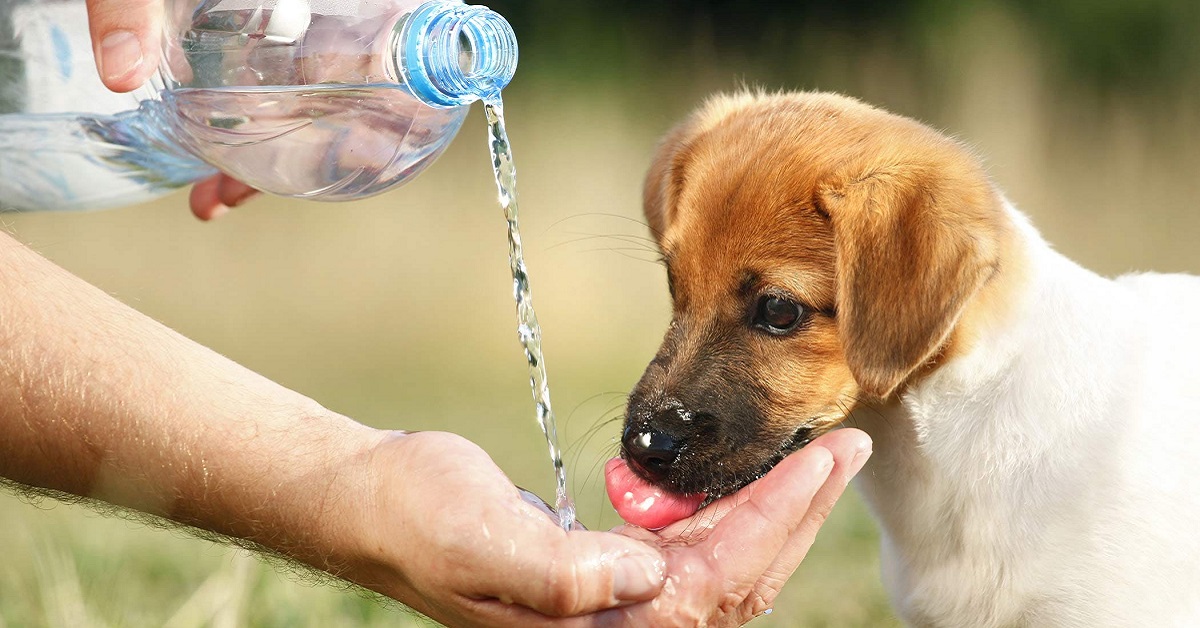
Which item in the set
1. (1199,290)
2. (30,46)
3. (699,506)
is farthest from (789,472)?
(30,46)

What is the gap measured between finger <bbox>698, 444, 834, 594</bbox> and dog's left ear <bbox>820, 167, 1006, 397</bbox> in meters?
0.43

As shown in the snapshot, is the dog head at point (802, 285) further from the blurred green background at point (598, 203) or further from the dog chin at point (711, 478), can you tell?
the blurred green background at point (598, 203)

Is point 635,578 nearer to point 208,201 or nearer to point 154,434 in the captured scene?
point 154,434

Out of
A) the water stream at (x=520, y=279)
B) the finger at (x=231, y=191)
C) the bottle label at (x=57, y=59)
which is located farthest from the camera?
the finger at (x=231, y=191)

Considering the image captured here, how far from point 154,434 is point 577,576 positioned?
1.03m

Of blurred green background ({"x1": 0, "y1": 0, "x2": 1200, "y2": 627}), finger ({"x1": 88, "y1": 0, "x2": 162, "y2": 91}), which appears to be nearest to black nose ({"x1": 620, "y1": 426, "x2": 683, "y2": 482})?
finger ({"x1": 88, "y1": 0, "x2": 162, "y2": 91})

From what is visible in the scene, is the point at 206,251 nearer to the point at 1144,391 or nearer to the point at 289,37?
the point at 289,37

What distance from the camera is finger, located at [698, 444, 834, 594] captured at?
8.21 ft

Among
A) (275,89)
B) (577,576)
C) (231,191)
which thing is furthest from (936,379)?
(231,191)

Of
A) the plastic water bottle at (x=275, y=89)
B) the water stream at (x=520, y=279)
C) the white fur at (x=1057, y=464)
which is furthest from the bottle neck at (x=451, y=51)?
the white fur at (x=1057, y=464)

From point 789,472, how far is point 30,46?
2487 millimetres

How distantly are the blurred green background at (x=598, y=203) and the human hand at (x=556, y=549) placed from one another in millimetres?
4468

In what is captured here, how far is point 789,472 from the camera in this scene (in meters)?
2.54

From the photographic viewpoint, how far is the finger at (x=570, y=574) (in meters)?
2.31
